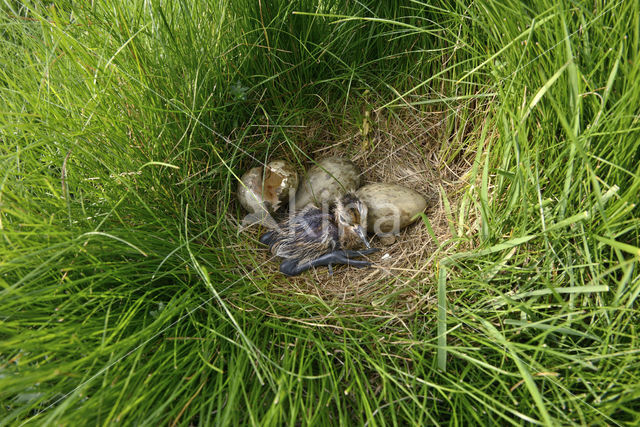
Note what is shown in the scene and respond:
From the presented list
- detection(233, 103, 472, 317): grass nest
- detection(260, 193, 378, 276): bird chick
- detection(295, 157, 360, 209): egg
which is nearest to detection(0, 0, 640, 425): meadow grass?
detection(233, 103, 472, 317): grass nest

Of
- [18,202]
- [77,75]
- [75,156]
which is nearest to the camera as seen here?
[18,202]

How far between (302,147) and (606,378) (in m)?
1.71

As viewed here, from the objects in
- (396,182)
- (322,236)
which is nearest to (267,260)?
(322,236)

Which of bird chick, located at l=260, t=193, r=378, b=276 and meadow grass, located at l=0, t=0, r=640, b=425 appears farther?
bird chick, located at l=260, t=193, r=378, b=276

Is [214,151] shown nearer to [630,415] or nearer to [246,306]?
[246,306]

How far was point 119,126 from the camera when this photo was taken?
1709 mm

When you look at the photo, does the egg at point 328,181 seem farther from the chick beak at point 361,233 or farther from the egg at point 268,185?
the chick beak at point 361,233

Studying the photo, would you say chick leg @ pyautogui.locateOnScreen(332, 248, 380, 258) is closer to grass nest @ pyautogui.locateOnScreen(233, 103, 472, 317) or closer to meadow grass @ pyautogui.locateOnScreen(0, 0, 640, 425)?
grass nest @ pyautogui.locateOnScreen(233, 103, 472, 317)

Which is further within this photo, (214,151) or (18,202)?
(214,151)

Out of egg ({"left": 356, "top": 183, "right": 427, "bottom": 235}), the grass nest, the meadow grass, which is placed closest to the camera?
the meadow grass

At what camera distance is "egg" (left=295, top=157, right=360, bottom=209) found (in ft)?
7.04

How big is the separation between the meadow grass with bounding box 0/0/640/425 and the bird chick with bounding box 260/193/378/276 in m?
0.18

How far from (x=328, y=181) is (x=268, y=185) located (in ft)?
1.06

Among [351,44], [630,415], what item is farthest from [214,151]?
[630,415]
